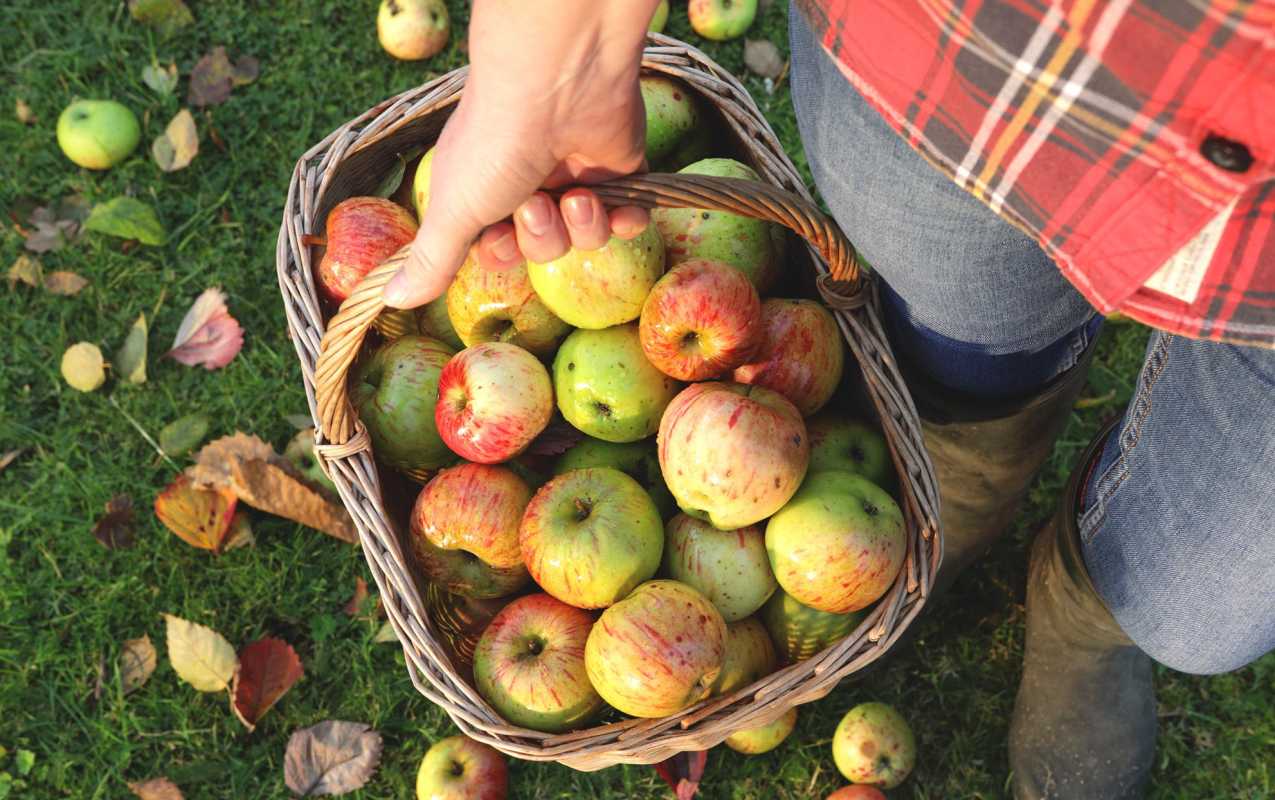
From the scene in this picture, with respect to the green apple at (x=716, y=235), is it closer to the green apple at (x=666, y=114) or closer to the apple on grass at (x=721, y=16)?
the green apple at (x=666, y=114)

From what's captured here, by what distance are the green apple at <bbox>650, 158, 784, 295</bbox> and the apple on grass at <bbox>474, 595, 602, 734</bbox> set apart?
0.71 meters

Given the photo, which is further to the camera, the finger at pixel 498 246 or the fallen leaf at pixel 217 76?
the fallen leaf at pixel 217 76

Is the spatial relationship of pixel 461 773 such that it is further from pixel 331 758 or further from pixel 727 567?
pixel 727 567

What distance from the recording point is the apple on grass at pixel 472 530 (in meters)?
1.77

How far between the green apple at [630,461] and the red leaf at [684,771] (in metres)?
0.60

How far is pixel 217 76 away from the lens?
308 cm

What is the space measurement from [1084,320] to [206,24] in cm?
285

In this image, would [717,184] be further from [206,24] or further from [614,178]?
[206,24]

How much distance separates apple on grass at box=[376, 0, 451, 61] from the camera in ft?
9.77

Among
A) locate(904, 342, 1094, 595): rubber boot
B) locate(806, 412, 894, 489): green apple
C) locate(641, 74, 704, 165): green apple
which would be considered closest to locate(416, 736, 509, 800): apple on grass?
locate(806, 412, 894, 489): green apple

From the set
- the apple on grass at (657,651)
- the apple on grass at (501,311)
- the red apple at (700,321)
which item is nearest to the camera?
the apple on grass at (657,651)

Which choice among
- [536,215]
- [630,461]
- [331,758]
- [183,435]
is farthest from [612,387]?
[183,435]

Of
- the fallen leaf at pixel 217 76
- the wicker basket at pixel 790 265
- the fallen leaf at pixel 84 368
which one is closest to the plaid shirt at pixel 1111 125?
the wicker basket at pixel 790 265

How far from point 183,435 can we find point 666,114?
155 cm
